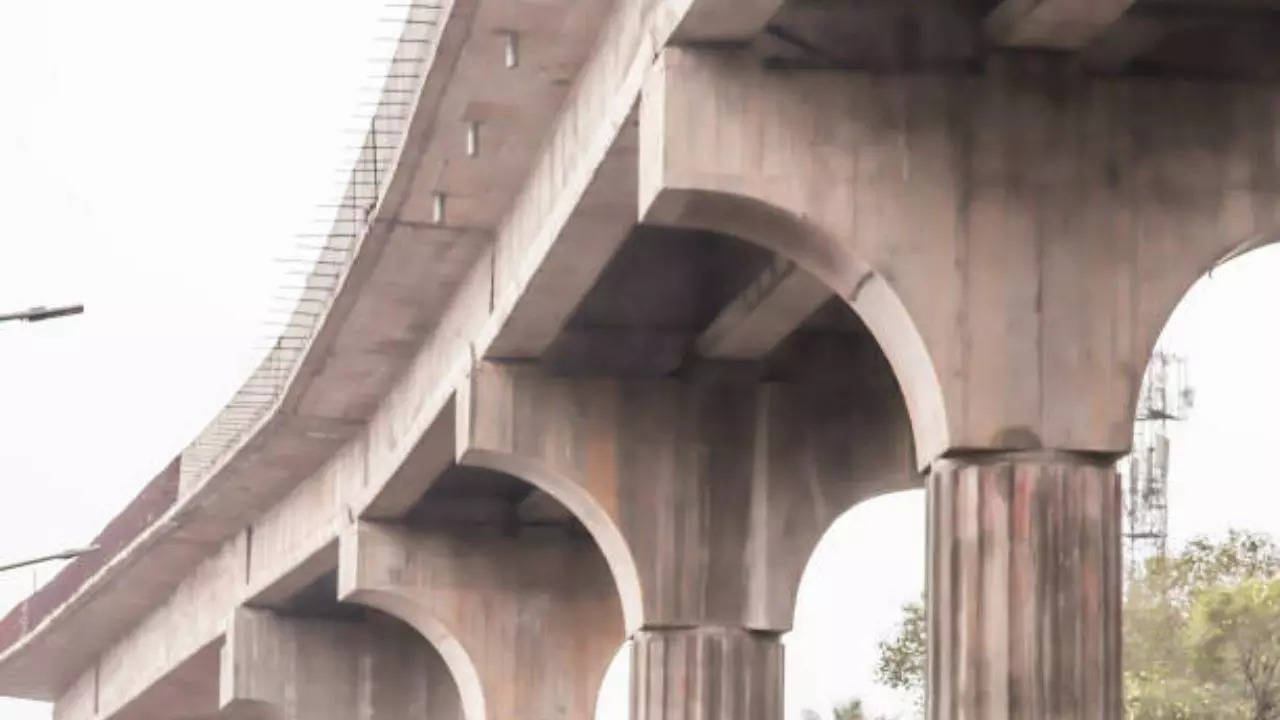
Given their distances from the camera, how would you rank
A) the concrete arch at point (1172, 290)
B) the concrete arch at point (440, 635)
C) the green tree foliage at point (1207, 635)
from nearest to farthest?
the concrete arch at point (1172, 290) < the concrete arch at point (440, 635) < the green tree foliage at point (1207, 635)

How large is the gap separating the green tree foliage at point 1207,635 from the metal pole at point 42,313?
140 feet

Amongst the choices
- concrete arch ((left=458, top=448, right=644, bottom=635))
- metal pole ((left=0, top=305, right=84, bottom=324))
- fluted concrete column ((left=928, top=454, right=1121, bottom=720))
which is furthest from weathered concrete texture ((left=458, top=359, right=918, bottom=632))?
fluted concrete column ((left=928, top=454, right=1121, bottom=720))

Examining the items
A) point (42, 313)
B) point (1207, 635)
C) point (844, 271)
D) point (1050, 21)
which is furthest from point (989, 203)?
point (1207, 635)

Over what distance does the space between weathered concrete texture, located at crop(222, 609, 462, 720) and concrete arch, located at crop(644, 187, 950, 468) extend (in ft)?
108

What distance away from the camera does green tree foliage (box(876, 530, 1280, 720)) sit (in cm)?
6650

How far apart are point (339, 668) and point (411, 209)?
2450 centimetres

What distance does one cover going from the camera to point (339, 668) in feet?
179

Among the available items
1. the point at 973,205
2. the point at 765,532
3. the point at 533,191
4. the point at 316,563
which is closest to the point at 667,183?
the point at 973,205

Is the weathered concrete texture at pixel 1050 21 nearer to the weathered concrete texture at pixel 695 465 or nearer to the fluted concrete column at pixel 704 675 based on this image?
the weathered concrete texture at pixel 695 465

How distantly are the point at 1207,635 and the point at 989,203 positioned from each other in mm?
48497

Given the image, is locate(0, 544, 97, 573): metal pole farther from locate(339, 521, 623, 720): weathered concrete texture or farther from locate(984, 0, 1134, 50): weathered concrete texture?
locate(984, 0, 1134, 50): weathered concrete texture

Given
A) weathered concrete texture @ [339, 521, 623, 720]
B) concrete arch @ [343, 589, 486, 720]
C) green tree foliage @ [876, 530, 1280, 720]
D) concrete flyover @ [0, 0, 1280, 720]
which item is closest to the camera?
concrete flyover @ [0, 0, 1280, 720]

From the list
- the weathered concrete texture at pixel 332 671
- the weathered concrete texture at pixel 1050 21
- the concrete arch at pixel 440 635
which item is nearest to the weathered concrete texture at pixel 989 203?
the weathered concrete texture at pixel 1050 21

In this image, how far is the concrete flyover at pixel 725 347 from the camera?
66.1 ft
